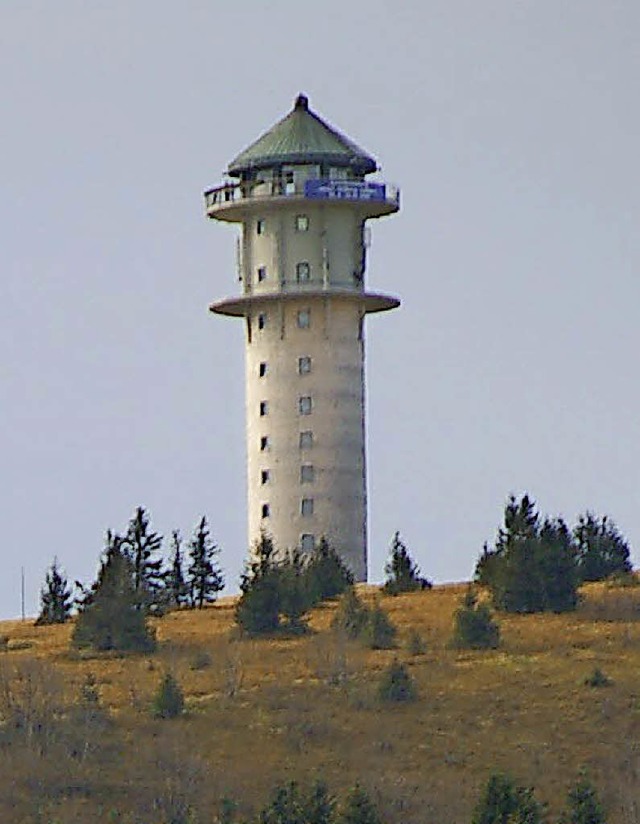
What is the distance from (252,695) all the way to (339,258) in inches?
1603

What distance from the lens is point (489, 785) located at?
186ft

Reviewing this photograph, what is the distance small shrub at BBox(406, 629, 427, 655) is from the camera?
77.1 m

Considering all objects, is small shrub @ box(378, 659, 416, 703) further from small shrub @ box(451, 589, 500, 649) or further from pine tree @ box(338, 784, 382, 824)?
pine tree @ box(338, 784, 382, 824)

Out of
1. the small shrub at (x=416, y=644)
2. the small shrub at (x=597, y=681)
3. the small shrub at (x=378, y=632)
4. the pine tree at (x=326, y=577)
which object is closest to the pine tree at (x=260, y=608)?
the small shrub at (x=378, y=632)

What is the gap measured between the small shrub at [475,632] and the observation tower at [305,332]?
31.2 meters

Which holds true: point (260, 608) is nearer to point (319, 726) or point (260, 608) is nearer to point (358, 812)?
point (319, 726)

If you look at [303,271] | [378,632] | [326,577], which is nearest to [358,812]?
[378,632]

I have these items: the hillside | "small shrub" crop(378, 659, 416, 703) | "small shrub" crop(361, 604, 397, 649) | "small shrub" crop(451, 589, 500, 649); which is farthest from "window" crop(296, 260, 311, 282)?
"small shrub" crop(378, 659, 416, 703)

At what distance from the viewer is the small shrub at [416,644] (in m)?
77.1

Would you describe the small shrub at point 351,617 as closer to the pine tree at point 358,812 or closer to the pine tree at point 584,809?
the pine tree at point 584,809

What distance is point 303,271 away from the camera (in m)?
111

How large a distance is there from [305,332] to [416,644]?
1336 inches

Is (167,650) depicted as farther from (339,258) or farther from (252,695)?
(339,258)

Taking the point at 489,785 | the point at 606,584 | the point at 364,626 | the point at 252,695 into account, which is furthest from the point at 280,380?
the point at 489,785
